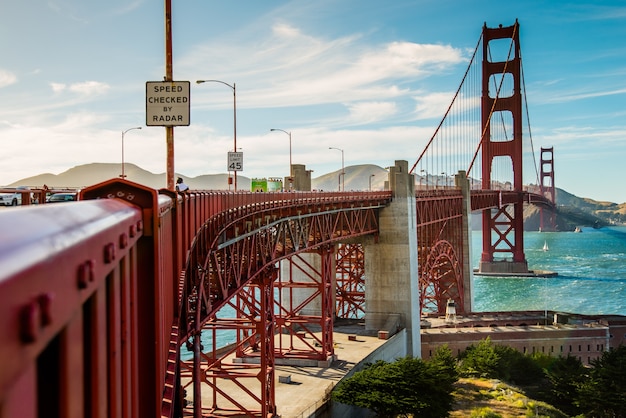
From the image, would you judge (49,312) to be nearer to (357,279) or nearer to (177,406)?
(177,406)

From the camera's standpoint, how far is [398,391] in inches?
1041

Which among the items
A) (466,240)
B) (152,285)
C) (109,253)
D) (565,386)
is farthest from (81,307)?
(466,240)

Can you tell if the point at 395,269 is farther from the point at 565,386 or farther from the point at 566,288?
the point at 566,288

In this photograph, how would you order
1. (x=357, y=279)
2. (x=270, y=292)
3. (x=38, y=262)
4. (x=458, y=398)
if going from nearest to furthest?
(x=38, y=262) → (x=270, y=292) → (x=458, y=398) → (x=357, y=279)

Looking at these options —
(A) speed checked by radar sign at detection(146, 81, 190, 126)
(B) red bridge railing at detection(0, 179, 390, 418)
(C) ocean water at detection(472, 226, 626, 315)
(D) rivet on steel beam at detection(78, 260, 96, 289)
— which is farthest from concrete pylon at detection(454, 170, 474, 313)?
(D) rivet on steel beam at detection(78, 260, 96, 289)

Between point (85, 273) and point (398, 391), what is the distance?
84.8ft

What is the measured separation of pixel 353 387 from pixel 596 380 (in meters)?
15.7

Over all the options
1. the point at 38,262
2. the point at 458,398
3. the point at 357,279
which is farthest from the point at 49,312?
the point at 357,279

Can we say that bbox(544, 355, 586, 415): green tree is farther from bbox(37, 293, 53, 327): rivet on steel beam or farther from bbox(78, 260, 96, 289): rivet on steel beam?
bbox(37, 293, 53, 327): rivet on steel beam

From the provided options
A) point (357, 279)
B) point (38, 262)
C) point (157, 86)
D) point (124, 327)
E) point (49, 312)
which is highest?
point (157, 86)

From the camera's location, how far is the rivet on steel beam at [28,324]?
4.62 feet

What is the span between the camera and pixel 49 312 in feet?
5.24

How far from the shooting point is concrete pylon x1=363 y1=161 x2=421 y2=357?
3794cm

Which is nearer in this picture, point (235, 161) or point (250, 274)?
point (250, 274)
